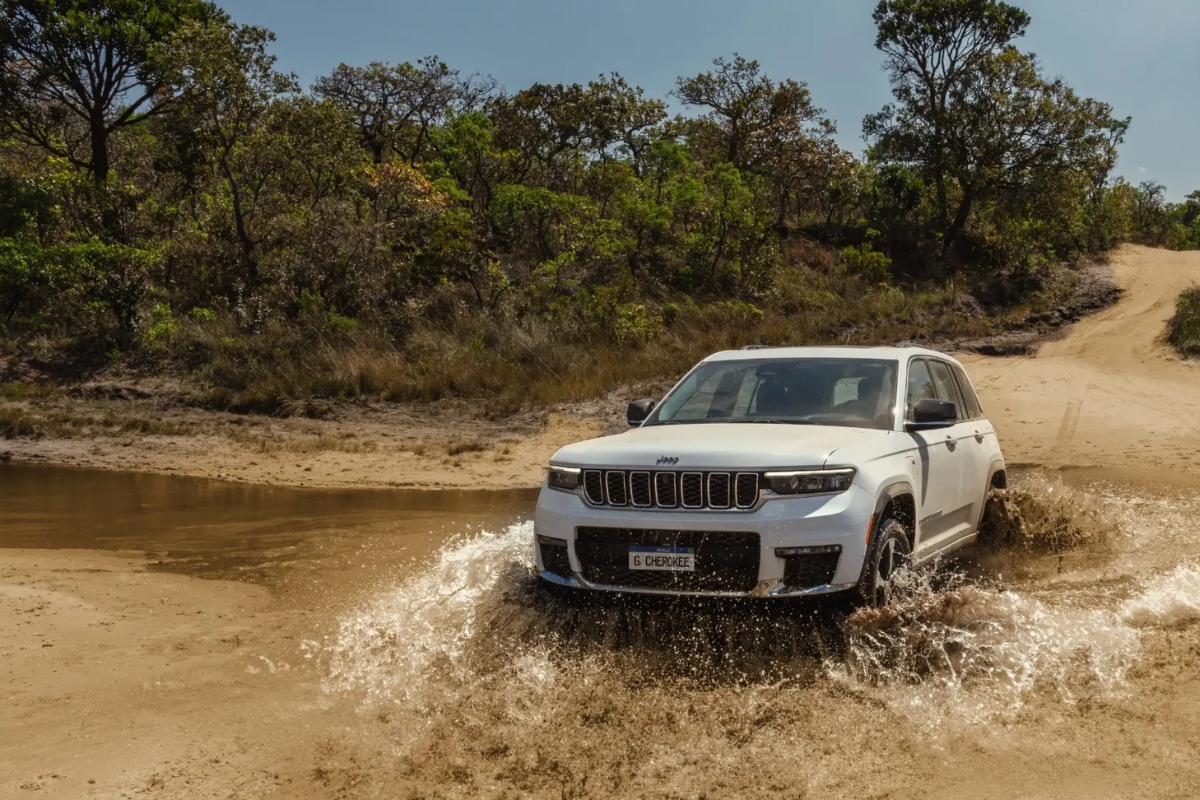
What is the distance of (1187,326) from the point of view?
Answer: 2278 cm

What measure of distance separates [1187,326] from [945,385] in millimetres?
18181

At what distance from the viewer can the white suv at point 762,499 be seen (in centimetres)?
523

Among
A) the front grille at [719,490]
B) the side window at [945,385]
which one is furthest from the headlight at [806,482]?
the side window at [945,385]

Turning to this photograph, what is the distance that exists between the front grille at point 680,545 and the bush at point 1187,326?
64.1 feet

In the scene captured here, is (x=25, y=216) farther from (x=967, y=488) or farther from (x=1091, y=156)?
(x=1091, y=156)

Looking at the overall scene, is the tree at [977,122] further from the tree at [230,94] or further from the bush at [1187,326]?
the tree at [230,94]

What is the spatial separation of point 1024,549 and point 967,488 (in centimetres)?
124

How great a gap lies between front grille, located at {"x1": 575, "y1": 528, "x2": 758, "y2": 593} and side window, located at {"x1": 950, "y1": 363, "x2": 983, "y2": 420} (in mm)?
3411

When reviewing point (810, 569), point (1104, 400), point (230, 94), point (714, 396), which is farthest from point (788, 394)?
point (230, 94)

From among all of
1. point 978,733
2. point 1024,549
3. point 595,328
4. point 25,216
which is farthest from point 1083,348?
point 25,216

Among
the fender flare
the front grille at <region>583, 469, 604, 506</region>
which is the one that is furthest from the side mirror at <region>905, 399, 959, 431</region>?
the front grille at <region>583, 469, 604, 506</region>

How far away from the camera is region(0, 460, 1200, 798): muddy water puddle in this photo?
4.22m

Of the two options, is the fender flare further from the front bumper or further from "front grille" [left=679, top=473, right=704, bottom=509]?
"front grille" [left=679, top=473, right=704, bottom=509]

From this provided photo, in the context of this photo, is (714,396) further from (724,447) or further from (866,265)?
(866,265)
